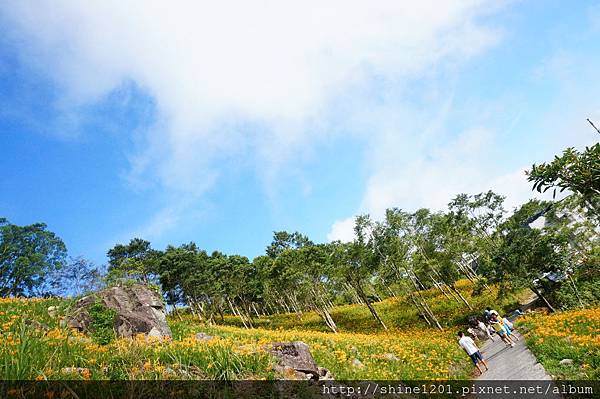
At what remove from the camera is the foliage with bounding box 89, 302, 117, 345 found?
402 inches

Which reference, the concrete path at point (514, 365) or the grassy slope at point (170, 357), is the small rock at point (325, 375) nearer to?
the grassy slope at point (170, 357)

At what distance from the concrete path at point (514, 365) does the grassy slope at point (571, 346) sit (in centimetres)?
27

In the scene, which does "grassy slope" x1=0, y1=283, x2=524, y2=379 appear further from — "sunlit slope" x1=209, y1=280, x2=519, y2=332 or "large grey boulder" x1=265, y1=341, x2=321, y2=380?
"sunlit slope" x1=209, y1=280, x2=519, y2=332

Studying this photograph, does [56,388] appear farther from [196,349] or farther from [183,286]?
[183,286]

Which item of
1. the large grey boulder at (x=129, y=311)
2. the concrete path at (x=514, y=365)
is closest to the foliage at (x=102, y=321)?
the large grey boulder at (x=129, y=311)

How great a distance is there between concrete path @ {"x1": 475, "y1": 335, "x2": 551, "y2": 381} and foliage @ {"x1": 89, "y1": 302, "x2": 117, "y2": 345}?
502 inches

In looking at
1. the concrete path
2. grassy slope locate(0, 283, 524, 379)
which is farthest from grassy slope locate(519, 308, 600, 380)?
grassy slope locate(0, 283, 524, 379)

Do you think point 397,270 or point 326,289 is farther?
point 326,289

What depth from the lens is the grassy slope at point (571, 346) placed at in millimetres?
8109

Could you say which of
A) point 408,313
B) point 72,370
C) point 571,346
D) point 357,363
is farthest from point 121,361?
point 408,313

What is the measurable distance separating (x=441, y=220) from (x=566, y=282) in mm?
19881

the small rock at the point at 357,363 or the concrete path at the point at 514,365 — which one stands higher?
the small rock at the point at 357,363

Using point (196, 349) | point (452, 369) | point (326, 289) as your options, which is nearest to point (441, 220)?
point (326, 289)

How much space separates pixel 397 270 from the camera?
3381 centimetres
